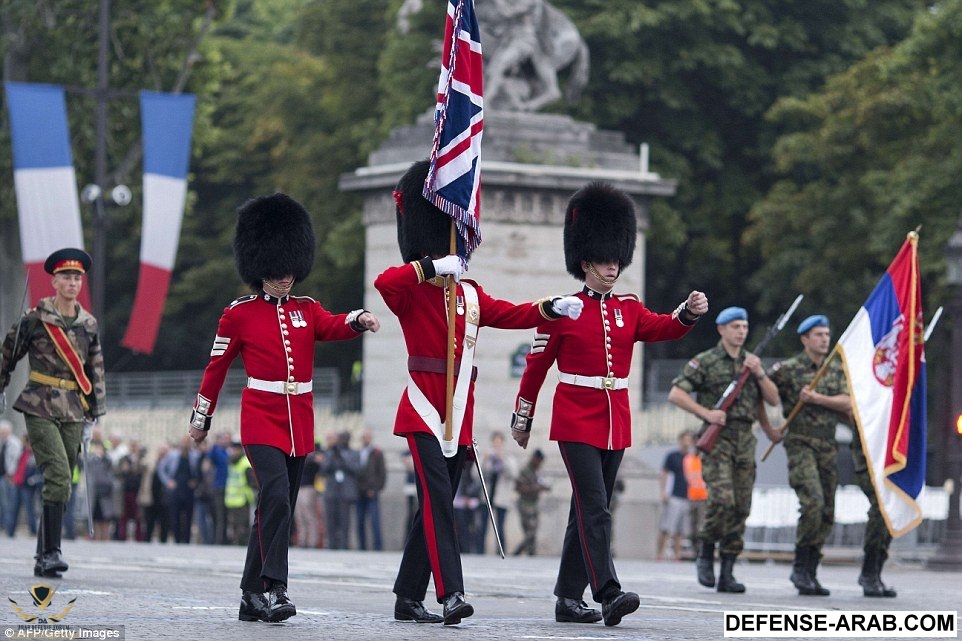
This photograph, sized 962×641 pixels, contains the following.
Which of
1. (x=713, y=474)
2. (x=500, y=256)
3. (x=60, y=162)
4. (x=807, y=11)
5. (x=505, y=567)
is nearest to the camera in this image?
(x=713, y=474)

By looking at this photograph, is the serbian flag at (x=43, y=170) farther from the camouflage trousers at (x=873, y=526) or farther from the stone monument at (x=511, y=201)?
the camouflage trousers at (x=873, y=526)

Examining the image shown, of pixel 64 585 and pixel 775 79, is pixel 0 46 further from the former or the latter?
pixel 64 585

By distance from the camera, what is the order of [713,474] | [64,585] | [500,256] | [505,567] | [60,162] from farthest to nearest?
[60,162], [500,256], [505,567], [713,474], [64,585]

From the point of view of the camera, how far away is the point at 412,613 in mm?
12117

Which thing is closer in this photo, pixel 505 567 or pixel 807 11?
pixel 505 567

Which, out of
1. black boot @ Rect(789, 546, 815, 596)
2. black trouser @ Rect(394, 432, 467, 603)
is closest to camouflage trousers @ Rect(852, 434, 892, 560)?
black boot @ Rect(789, 546, 815, 596)

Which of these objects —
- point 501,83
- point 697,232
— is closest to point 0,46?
point 697,232

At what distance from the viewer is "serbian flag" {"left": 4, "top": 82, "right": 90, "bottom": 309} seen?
28.9 metres

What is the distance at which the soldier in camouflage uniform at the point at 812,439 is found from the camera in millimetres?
16781

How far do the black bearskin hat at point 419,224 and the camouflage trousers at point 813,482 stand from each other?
17.0ft

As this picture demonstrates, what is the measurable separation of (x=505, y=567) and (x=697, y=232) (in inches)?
945

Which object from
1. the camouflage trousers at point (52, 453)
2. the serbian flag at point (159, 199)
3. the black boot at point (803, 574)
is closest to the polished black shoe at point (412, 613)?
the camouflage trousers at point (52, 453)

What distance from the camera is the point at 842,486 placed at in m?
30.1

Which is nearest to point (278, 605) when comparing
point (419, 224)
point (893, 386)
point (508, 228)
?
point (419, 224)
